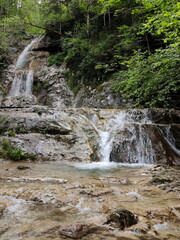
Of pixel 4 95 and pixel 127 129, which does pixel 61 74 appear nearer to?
pixel 4 95

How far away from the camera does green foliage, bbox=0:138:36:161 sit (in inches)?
236

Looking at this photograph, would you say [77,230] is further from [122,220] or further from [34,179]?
[34,179]

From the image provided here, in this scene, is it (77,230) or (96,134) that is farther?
(96,134)

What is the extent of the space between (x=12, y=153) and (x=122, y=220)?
494 cm

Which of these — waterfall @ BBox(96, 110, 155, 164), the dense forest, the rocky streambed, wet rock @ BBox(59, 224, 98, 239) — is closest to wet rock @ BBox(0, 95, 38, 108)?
the dense forest

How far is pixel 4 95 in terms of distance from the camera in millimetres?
15906

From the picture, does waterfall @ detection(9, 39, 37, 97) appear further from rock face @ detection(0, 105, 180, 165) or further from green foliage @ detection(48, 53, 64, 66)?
rock face @ detection(0, 105, 180, 165)

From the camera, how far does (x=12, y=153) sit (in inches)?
237

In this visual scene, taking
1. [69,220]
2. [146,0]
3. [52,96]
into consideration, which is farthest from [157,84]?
[52,96]

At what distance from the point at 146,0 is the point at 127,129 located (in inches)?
182

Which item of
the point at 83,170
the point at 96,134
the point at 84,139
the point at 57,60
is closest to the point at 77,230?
the point at 83,170

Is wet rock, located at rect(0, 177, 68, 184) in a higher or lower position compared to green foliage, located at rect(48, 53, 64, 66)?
lower

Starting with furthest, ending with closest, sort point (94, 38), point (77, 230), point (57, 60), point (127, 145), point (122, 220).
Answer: point (57, 60), point (94, 38), point (127, 145), point (122, 220), point (77, 230)

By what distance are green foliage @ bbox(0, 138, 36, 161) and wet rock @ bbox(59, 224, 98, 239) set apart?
4.69 meters
